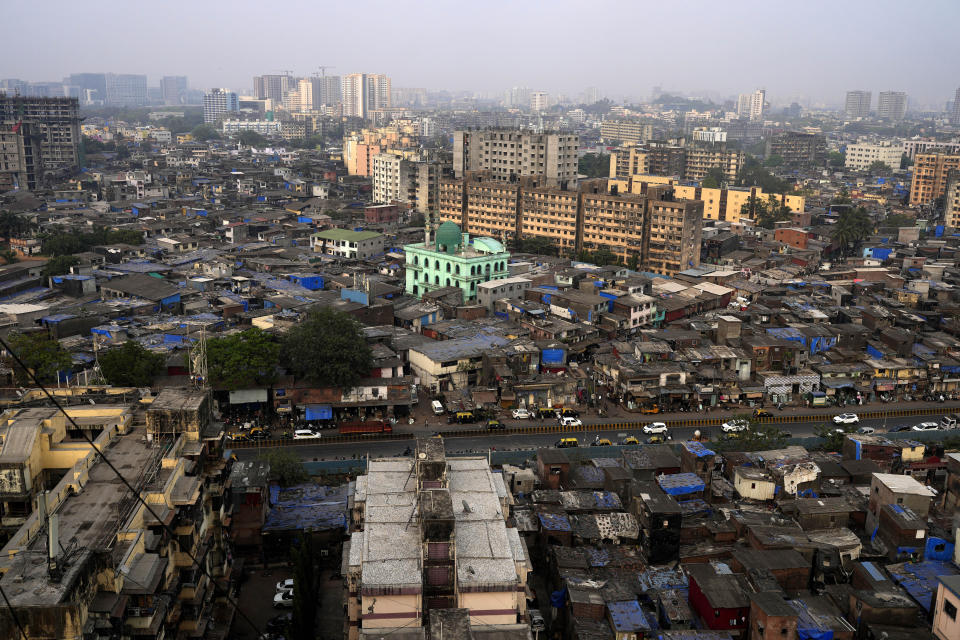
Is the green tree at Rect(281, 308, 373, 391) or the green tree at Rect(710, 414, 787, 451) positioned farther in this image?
the green tree at Rect(281, 308, 373, 391)

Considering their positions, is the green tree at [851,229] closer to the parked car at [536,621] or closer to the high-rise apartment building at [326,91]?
the parked car at [536,621]

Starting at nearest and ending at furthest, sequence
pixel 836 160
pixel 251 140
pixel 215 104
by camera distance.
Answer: pixel 836 160
pixel 251 140
pixel 215 104

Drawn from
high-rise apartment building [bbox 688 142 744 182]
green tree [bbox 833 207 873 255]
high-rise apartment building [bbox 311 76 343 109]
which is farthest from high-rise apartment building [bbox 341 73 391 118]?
green tree [bbox 833 207 873 255]

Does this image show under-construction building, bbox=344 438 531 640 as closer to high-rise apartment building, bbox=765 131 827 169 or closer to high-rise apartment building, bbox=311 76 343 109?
high-rise apartment building, bbox=765 131 827 169

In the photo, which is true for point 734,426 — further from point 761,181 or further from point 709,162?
point 709,162

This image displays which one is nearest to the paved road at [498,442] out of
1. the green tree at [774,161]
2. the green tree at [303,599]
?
the green tree at [303,599]

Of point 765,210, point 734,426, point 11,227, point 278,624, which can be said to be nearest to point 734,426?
point 734,426
